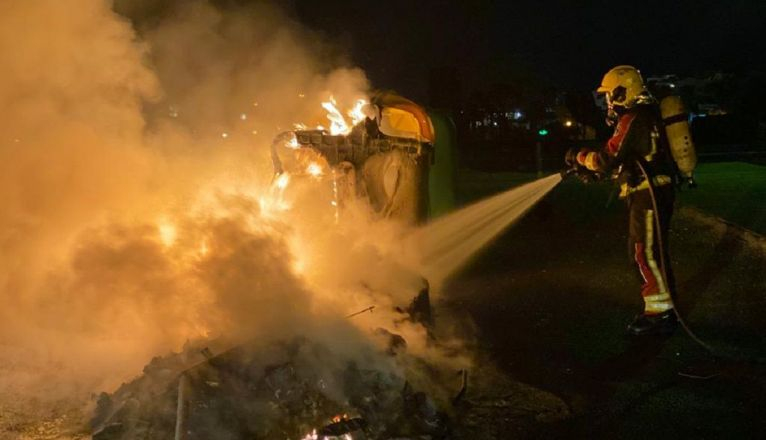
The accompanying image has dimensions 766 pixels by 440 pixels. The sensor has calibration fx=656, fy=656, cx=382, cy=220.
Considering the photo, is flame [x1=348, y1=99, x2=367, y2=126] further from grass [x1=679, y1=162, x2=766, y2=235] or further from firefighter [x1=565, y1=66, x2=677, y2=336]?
grass [x1=679, y1=162, x2=766, y2=235]

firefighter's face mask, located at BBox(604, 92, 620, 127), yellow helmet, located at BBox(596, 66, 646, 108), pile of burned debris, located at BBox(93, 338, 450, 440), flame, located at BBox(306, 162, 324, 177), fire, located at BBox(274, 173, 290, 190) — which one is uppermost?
yellow helmet, located at BBox(596, 66, 646, 108)

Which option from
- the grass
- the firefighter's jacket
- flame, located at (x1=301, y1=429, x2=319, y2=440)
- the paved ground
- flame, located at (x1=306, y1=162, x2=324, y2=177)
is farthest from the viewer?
the grass

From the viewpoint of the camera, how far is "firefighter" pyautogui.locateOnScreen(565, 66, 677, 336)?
536 centimetres

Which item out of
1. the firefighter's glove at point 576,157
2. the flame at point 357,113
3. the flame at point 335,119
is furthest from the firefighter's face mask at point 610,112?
the flame at point 335,119

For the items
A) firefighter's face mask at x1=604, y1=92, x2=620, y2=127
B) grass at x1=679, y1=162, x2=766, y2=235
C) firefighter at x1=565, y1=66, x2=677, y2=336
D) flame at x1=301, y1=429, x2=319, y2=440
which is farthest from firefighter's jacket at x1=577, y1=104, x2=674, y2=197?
grass at x1=679, y1=162, x2=766, y2=235

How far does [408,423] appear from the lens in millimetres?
3809

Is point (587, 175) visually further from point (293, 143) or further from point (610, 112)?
point (293, 143)

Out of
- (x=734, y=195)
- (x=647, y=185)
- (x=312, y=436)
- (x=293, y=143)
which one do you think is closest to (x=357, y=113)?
(x=293, y=143)

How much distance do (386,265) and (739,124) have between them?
132 ft

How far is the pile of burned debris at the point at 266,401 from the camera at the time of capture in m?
3.63

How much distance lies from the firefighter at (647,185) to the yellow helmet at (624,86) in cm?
3

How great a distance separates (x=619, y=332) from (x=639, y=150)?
60.4 inches

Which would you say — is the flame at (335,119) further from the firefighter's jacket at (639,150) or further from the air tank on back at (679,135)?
the air tank on back at (679,135)

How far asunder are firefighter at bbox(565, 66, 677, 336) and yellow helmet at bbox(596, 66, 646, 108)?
0.09ft
